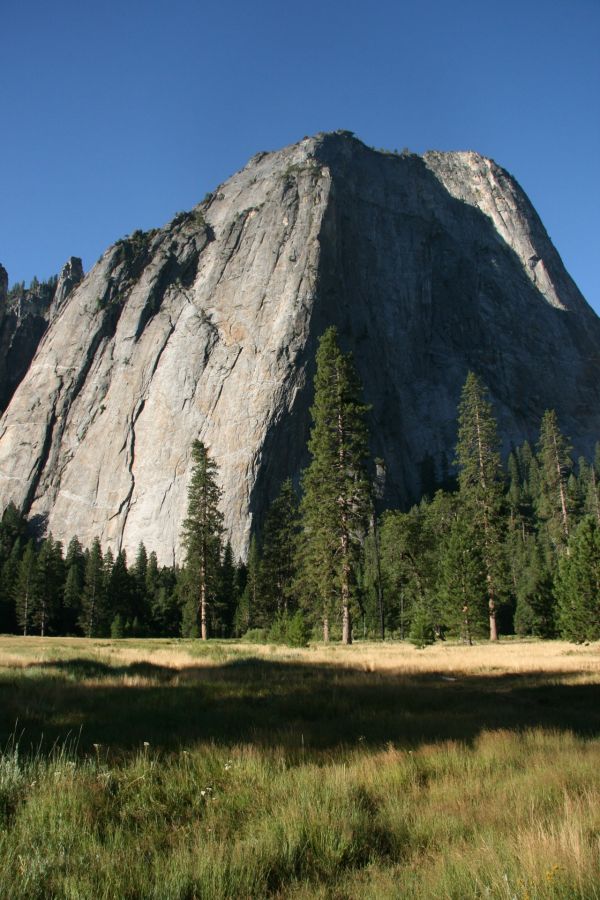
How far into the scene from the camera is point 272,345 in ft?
343

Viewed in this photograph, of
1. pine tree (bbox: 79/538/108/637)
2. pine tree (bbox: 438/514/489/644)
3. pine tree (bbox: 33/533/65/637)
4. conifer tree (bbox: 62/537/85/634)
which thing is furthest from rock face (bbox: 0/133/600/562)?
pine tree (bbox: 438/514/489/644)

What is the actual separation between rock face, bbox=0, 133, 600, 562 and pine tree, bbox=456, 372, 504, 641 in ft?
168

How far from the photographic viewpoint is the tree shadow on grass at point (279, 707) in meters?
6.82

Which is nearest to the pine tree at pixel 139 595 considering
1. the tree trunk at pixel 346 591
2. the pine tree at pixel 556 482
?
the pine tree at pixel 556 482

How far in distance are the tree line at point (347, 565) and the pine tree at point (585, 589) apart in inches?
3.6

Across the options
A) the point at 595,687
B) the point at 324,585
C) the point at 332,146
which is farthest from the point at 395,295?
the point at 595,687

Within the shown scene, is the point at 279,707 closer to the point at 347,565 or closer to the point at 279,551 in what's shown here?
the point at 347,565

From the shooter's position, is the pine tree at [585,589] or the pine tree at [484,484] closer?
the pine tree at [585,589]

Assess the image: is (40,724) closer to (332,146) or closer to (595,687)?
(595,687)

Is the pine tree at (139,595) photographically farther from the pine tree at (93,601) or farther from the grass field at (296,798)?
the grass field at (296,798)

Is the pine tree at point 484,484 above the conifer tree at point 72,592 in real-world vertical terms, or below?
above

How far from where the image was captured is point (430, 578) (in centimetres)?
5409

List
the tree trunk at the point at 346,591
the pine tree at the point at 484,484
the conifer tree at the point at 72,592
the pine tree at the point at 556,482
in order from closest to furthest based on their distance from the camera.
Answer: the tree trunk at the point at 346,591
the pine tree at the point at 484,484
the pine tree at the point at 556,482
the conifer tree at the point at 72,592

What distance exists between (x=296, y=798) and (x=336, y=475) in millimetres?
26031
